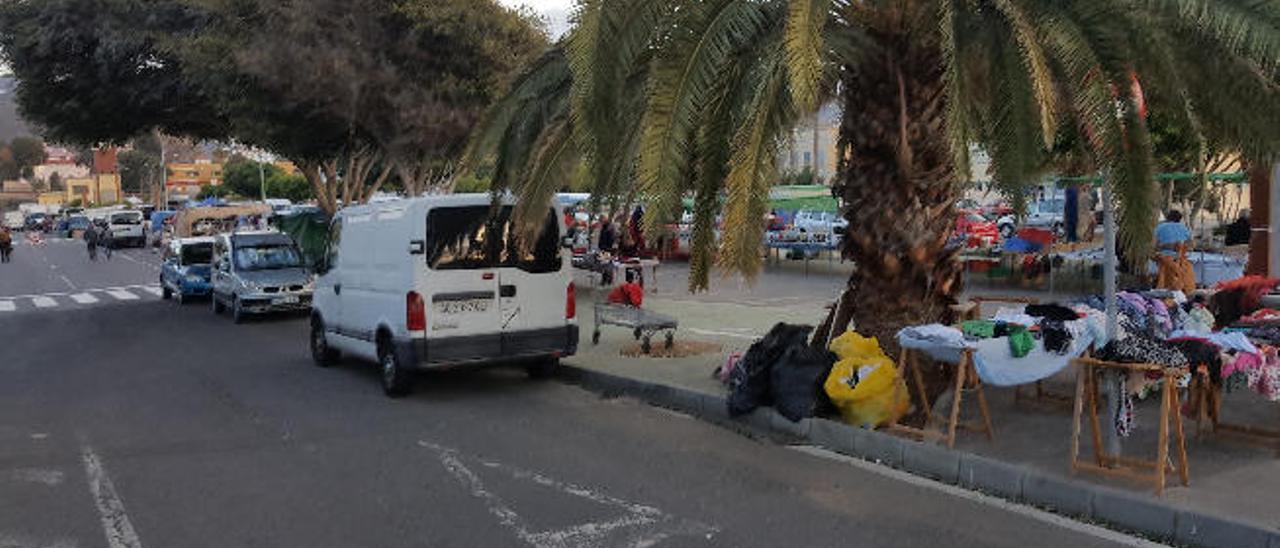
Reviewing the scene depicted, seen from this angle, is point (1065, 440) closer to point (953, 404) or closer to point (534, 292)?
point (953, 404)

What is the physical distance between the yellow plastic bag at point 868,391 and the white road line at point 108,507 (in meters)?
4.88

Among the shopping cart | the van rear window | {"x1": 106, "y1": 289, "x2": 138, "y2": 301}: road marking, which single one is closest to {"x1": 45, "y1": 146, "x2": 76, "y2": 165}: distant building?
{"x1": 106, "y1": 289, "x2": 138, "y2": 301}: road marking

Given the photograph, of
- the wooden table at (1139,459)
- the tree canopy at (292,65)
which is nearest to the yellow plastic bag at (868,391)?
the wooden table at (1139,459)

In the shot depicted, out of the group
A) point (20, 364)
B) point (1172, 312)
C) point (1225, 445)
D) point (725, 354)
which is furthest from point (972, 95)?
point (20, 364)

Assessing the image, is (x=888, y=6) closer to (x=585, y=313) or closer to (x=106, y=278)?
(x=585, y=313)

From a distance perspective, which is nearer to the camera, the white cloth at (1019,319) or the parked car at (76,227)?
the white cloth at (1019,319)

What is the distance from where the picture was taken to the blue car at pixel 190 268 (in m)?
22.4

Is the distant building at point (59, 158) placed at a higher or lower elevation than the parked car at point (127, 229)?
higher

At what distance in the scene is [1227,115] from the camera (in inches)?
280

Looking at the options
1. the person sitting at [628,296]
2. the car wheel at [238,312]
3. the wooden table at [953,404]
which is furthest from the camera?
the car wheel at [238,312]

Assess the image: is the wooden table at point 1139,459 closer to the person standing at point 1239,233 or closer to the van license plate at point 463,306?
the van license plate at point 463,306

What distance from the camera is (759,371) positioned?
27.9ft

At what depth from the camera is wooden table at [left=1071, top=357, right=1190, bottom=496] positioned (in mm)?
5898

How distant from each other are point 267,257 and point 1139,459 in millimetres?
16636
